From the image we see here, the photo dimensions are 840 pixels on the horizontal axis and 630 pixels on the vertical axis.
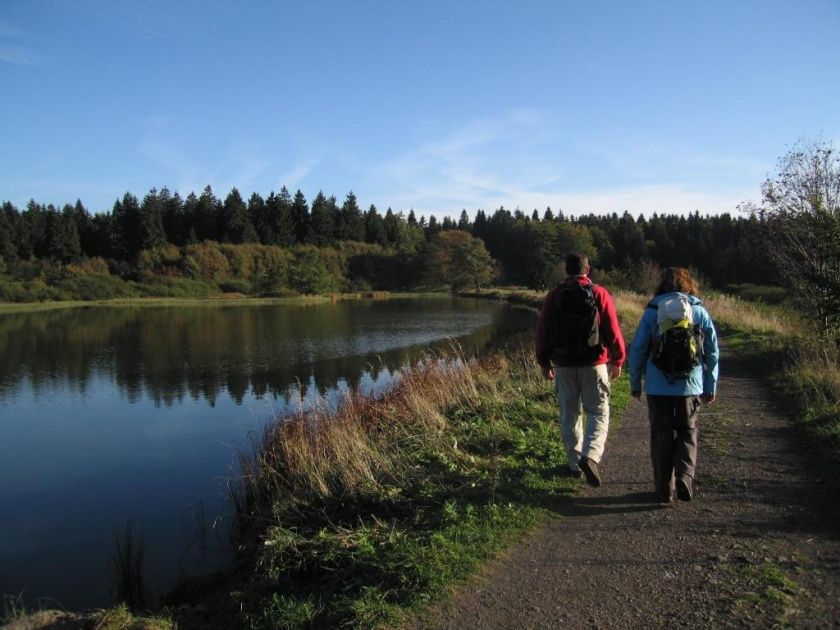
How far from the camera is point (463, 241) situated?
88625 millimetres

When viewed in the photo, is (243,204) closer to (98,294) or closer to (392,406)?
(98,294)

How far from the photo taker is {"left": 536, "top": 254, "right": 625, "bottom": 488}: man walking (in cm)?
558

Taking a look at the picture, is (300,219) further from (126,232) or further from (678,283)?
(678,283)

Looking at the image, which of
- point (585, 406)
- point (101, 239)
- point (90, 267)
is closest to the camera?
point (585, 406)

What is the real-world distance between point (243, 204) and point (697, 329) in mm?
93213

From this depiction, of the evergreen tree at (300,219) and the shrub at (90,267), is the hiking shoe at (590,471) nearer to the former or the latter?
Answer: the shrub at (90,267)

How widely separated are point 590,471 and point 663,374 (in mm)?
1202

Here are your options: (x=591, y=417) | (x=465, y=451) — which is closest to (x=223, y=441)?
(x=465, y=451)

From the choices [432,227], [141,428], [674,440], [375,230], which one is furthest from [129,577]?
[432,227]

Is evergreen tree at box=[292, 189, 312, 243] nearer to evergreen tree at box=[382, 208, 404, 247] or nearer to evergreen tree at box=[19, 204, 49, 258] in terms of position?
evergreen tree at box=[382, 208, 404, 247]

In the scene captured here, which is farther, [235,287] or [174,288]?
[235,287]

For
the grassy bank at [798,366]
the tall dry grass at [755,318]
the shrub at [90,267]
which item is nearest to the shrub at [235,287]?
the shrub at [90,267]

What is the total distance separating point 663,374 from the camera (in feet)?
17.1

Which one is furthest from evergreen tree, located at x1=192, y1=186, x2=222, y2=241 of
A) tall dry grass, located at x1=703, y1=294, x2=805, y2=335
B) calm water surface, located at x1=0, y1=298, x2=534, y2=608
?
tall dry grass, located at x1=703, y1=294, x2=805, y2=335
